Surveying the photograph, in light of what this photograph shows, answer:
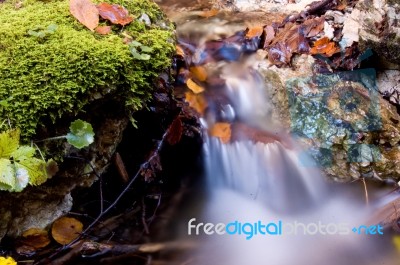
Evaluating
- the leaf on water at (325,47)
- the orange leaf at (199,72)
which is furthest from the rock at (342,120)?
the orange leaf at (199,72)

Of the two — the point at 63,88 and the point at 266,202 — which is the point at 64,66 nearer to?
the point at 63,88

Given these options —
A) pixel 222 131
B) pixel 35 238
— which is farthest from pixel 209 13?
pixel 35 238

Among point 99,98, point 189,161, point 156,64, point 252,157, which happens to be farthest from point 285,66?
point 99,98

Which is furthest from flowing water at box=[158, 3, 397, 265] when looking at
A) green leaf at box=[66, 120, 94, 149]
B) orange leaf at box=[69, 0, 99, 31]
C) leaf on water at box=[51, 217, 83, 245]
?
orange leaf at box=[69, 0, 99, 31]

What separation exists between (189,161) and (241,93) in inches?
35.4

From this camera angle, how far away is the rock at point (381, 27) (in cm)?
314

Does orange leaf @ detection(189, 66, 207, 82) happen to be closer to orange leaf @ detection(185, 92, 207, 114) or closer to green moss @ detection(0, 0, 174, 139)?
orange leaf @ detection(185, 92, 207, 114)

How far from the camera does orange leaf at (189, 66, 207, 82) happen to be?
391 centimetres

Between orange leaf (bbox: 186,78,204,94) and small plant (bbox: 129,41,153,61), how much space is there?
3.48 ft

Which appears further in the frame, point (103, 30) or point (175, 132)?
point (175, 132)

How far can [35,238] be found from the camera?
2.54 m

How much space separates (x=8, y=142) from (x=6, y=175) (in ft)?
0.56

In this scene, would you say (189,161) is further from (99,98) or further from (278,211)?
(99,98)

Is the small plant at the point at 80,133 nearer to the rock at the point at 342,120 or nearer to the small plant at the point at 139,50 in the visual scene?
the small plant at the point at 139,50
